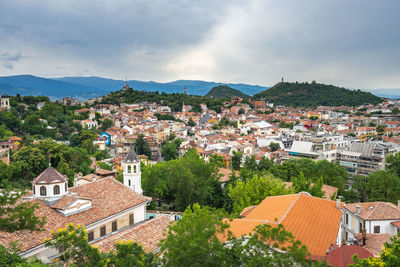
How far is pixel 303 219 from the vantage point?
1459 cm

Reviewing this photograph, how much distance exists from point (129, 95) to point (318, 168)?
11721cm

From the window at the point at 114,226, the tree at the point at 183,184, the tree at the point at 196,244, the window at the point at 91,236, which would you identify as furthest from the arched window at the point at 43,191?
the tree at the point at 196,244

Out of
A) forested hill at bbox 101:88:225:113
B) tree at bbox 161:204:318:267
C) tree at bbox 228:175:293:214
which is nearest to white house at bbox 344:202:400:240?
tree at bbox 228:175:293:214

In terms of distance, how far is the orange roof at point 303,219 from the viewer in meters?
12.8

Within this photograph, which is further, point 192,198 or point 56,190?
point 192,198

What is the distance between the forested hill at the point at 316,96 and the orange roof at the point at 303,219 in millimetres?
153237

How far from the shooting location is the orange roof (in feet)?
42.1

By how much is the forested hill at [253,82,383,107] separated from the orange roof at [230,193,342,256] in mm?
153237

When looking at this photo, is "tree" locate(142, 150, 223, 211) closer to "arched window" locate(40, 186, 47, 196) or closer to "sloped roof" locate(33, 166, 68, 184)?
"sloped roof" locate(33, 166, 68, 184)

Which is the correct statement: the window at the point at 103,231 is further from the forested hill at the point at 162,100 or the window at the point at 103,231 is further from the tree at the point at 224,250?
the forested hill at the point at 162,100

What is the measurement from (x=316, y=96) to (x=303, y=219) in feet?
570

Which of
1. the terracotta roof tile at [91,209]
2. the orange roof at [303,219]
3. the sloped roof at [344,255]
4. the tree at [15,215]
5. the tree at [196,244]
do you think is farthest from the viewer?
the terracotta roof tile at [91,209]

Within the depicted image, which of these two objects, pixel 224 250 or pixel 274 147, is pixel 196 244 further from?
pixel 274 147

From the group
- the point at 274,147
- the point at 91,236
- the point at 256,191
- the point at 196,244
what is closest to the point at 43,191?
the point at 91,236
